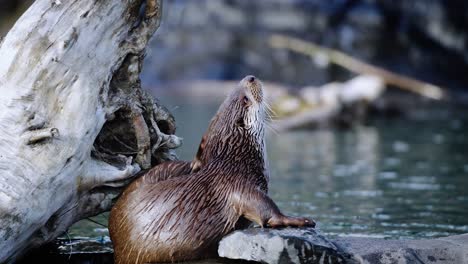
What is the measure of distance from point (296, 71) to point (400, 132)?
9.86m

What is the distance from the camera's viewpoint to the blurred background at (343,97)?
27.6 ft

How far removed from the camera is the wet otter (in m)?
4.99

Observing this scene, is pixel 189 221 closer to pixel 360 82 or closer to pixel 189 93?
pixel 360 82

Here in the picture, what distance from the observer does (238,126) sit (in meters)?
5.53

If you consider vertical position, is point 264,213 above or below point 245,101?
below

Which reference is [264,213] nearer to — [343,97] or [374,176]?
[374,176]

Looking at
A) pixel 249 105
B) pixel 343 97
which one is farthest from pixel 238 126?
pixel 343 97

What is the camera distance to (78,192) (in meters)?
5.28

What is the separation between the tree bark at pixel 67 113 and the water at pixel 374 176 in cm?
121

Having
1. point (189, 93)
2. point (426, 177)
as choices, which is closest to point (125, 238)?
point (426, 177)

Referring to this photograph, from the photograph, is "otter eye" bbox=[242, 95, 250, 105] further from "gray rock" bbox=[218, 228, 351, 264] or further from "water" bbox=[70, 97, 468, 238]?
"water" bbox=[70, 97, 468, 238]

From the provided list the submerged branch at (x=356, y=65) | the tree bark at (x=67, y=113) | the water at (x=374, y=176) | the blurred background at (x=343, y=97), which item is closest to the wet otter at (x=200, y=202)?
the tree bark at (x=67, y=113)

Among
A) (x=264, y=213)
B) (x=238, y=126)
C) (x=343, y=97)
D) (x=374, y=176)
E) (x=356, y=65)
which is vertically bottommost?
(x=264, y=213)

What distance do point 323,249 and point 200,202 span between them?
82 cm
